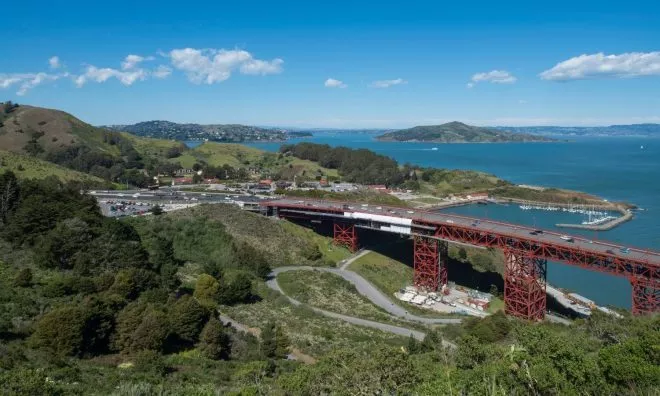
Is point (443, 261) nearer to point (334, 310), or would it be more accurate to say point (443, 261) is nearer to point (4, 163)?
point (334, 310)

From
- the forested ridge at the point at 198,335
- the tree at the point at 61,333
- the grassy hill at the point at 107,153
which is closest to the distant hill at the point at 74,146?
the grassy hill at the point at 107,153

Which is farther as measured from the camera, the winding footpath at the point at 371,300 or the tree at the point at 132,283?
the winding footpath at the point at 371,300

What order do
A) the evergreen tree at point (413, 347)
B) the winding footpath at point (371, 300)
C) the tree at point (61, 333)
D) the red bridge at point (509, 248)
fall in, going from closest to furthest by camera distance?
the tree at point (61, 333), the evergreen tree at point (413, 347), the winding footpath at point (371, 300), the red bridge at point (509, 248)

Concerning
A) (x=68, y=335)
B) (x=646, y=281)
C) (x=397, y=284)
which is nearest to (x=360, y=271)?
(x=397, y=284)

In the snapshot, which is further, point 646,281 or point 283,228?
point 283,228

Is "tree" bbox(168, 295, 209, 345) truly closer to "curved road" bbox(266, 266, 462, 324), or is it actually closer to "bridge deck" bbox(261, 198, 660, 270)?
"curved road" bbox(266, 266, 462, 324)

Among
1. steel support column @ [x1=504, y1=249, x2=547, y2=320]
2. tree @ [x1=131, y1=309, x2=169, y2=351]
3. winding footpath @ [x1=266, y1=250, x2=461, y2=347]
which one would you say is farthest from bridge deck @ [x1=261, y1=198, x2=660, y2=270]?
tree @ [x1=131, y1=309, x2=169, y2=351]

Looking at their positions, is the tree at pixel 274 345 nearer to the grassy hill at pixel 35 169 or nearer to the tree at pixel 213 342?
the tree at pixel 213 342

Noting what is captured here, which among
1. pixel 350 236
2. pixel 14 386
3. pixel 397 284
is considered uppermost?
pixel 14 386

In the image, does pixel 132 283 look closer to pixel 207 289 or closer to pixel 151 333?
pixel 207 289
